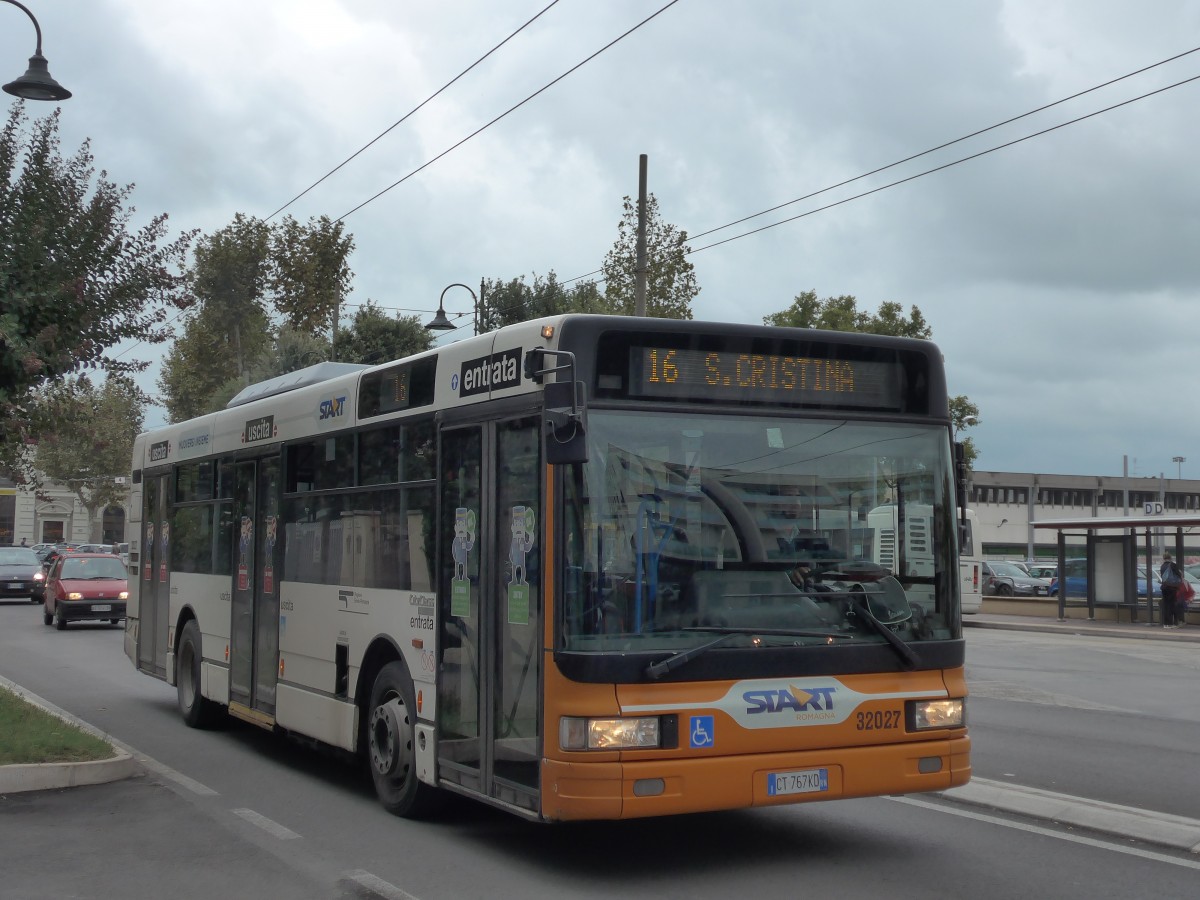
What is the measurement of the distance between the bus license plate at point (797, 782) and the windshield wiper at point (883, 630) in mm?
740

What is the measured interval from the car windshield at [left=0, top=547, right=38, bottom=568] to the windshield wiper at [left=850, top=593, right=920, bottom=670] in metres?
38.4

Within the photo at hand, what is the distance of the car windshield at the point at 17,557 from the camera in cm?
4094

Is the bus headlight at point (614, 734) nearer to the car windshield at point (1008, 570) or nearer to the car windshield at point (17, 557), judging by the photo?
the car windshield at point (17, 557)

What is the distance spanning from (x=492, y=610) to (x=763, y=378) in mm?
1949

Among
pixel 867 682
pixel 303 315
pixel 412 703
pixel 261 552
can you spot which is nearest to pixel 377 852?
pixel 412 703

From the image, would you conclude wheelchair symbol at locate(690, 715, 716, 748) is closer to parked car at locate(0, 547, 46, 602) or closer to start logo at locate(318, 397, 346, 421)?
start logo at locate(318, 397, 346, 421)

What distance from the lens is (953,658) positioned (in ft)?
24.7

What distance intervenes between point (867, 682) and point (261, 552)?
606 centimetres

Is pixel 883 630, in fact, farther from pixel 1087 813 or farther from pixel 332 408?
pixel 332 408

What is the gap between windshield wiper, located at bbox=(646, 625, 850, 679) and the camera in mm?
6691

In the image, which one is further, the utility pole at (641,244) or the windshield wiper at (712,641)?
the utility pole at (641,244)

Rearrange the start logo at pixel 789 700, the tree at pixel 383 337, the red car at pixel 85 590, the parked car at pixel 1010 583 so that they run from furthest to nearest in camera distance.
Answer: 1. the parked car at pixel 1010 583
2. the tree at pixel 383 337
3. the red car at pixel 85 590
4. the start logo at pixel 789 700

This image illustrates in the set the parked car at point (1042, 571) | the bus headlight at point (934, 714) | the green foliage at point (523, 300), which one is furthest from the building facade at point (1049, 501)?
the bus headlight at point (934, 714)

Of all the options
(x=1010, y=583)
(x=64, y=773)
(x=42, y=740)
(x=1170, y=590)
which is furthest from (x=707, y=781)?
(x=1010, y=583)
